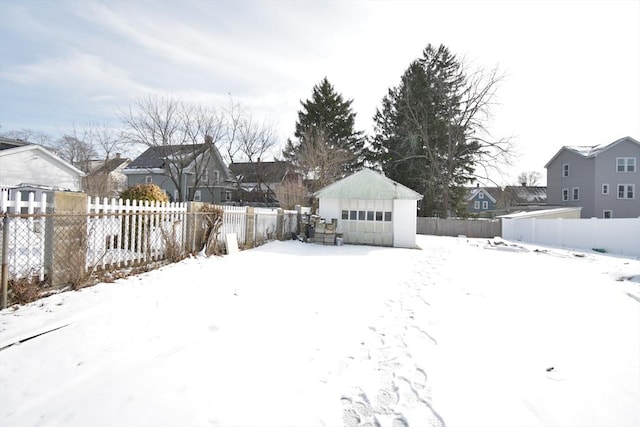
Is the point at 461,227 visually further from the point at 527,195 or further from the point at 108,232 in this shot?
the point at 527,195

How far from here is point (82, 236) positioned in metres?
5.34

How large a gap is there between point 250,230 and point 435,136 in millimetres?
23704

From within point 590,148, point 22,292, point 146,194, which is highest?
point 590,148

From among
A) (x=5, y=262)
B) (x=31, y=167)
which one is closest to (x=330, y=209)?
(x=5, y=262)

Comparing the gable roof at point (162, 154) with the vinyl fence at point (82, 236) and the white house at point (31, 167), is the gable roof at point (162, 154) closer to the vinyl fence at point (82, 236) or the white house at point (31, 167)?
the white house at point (31, 167)

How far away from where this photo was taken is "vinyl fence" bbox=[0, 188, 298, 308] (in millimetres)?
4531

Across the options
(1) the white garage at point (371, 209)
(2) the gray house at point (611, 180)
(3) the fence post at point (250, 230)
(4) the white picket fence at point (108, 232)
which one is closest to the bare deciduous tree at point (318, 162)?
(1) the white garage at point (371, 209)

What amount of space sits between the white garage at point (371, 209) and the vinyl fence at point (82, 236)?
27.6 feet

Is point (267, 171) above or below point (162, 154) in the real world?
below

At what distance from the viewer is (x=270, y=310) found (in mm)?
4883

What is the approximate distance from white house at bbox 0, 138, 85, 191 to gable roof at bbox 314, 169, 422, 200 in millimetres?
16845

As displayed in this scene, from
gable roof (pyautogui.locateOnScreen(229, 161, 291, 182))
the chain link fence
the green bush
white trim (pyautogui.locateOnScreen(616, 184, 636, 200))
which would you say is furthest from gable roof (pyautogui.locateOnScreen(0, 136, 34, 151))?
white trim (pyautogui.locateOnScreen(616, 184, 636, 200))

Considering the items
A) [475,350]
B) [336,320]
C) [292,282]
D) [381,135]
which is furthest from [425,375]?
[381,135]

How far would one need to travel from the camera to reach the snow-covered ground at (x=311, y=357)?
2600mm
